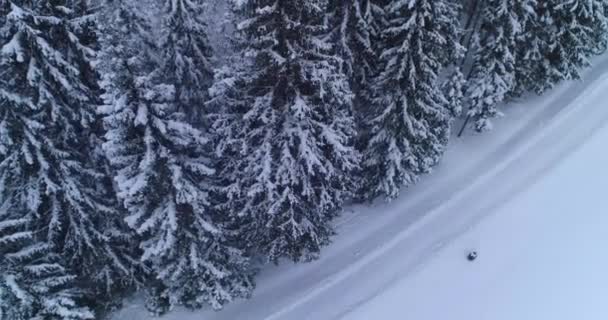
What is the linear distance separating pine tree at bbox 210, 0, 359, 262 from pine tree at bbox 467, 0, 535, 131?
1127cm

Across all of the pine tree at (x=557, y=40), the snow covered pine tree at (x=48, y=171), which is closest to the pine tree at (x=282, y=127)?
the snow covered pine tree at (x=48, y=171)

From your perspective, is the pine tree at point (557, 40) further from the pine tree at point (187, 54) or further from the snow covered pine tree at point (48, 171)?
the snow covered pine tree at point (48, 171)

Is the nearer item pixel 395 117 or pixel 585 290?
pixel 395 117

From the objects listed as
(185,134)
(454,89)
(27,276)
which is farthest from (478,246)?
(27,276)

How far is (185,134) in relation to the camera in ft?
47.0

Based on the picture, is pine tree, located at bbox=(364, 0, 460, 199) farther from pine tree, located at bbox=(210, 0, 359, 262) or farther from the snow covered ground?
pine tree, located at bbox=(210, 0, 359, 262)

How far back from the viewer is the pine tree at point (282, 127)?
14.5 meters

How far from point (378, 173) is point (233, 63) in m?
9.73

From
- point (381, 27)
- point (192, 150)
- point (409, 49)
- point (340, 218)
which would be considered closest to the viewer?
point (192, 150)

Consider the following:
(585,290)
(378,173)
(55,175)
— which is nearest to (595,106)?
(585,290)

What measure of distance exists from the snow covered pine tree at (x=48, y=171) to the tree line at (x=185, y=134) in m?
0.06

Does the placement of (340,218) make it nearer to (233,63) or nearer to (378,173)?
(378,173)

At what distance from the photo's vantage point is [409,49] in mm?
18547

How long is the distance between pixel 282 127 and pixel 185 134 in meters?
3.57
